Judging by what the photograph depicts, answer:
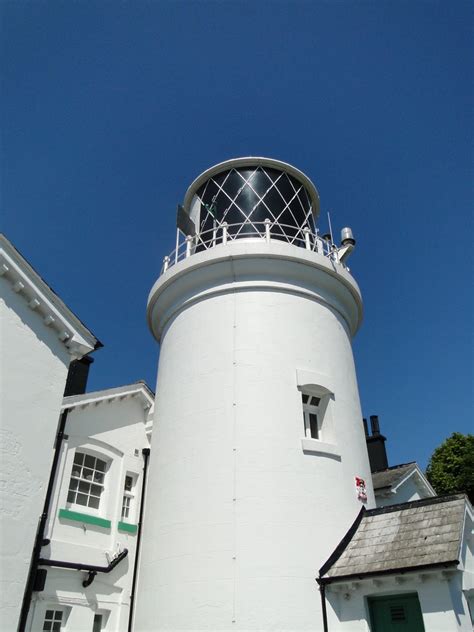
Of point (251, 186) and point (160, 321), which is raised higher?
point (251, 186)

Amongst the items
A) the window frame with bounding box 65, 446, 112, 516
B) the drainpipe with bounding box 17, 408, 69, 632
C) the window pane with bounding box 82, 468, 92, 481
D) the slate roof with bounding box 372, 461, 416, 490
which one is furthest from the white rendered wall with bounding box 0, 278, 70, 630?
the slate roof with bounding box 372, 461, 416, 490

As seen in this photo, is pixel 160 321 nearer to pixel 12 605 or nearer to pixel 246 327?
pixel 246 327

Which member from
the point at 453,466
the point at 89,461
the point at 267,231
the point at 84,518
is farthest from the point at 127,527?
the point at 453,466

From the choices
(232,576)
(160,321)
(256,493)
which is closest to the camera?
(232,576)

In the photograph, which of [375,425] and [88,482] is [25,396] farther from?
[375,425]

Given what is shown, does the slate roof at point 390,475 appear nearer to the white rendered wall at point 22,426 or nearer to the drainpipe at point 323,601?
the drainpipe at point 323,601

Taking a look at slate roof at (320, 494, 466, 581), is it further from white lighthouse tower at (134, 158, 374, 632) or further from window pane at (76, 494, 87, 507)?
window pane at (76, 494, 87, 507)

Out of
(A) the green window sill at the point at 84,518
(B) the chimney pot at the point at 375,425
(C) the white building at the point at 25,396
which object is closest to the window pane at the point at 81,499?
(A) the green window sill at the point at 84,518

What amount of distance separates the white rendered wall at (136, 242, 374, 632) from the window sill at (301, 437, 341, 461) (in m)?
0.03

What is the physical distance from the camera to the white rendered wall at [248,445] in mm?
9102

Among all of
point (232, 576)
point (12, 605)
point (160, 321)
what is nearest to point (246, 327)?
point (160, 321)

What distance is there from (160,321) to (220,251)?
2871mm

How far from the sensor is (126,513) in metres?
11.7

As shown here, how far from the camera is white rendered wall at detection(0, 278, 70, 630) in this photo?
833 centimetres
